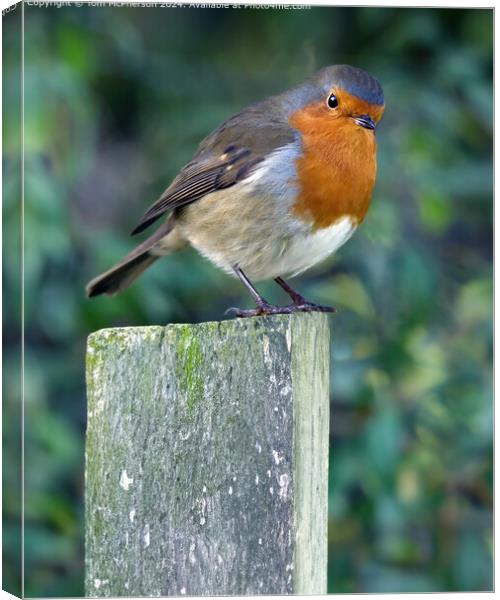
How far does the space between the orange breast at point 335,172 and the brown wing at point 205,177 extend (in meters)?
0.21

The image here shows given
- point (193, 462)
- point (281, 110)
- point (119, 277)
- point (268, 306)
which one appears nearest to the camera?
point (193, 462)

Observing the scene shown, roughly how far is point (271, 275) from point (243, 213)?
0.74 feet

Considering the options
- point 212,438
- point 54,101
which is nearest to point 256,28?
point 54,101

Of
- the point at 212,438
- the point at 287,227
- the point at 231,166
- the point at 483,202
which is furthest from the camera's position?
the point at 483,202

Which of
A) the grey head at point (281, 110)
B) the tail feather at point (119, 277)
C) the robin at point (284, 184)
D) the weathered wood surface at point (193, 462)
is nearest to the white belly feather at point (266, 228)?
the robin at point (284, 184)

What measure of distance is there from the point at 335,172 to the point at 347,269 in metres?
1.04

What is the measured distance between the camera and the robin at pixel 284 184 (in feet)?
11.4

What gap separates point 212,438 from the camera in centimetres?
238

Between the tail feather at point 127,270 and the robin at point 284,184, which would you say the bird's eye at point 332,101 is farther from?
the tail feather at point 127,270

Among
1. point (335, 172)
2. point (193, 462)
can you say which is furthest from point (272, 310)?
point (193, 462)

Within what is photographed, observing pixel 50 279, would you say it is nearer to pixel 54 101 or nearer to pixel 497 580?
pixel 54 101

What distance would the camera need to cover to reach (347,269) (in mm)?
4457

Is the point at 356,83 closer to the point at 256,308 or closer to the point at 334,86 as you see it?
the point at 334,86

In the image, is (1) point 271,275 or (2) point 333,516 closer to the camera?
(1) point 271,275
